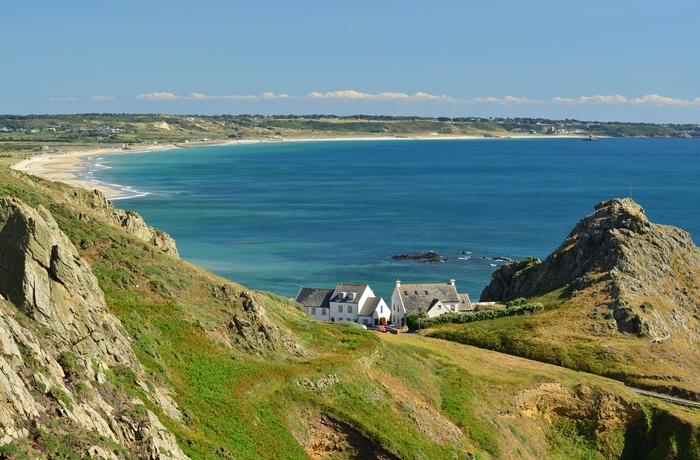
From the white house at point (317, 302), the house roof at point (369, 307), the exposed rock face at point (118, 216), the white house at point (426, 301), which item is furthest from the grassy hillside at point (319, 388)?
the white house at point (317, 302)

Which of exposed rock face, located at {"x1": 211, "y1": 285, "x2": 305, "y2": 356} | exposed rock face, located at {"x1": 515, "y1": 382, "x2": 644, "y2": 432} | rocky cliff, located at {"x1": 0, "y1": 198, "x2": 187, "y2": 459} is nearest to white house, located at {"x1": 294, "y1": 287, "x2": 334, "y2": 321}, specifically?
exposed rock face, located at {"x1": 515, "y1": 382, "x2": 644, "y2": 432}

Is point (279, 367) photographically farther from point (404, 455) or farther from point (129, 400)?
point (129, 400)

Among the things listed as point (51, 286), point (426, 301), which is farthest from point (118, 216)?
point (426, 301)

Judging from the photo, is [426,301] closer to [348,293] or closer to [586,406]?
[348,293]

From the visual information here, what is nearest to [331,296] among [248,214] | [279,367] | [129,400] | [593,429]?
[593,429]

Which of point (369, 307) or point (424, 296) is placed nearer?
point (369, 307)

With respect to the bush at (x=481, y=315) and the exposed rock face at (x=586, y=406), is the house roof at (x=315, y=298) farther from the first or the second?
the exposed rock face at (x=586, y=406)
